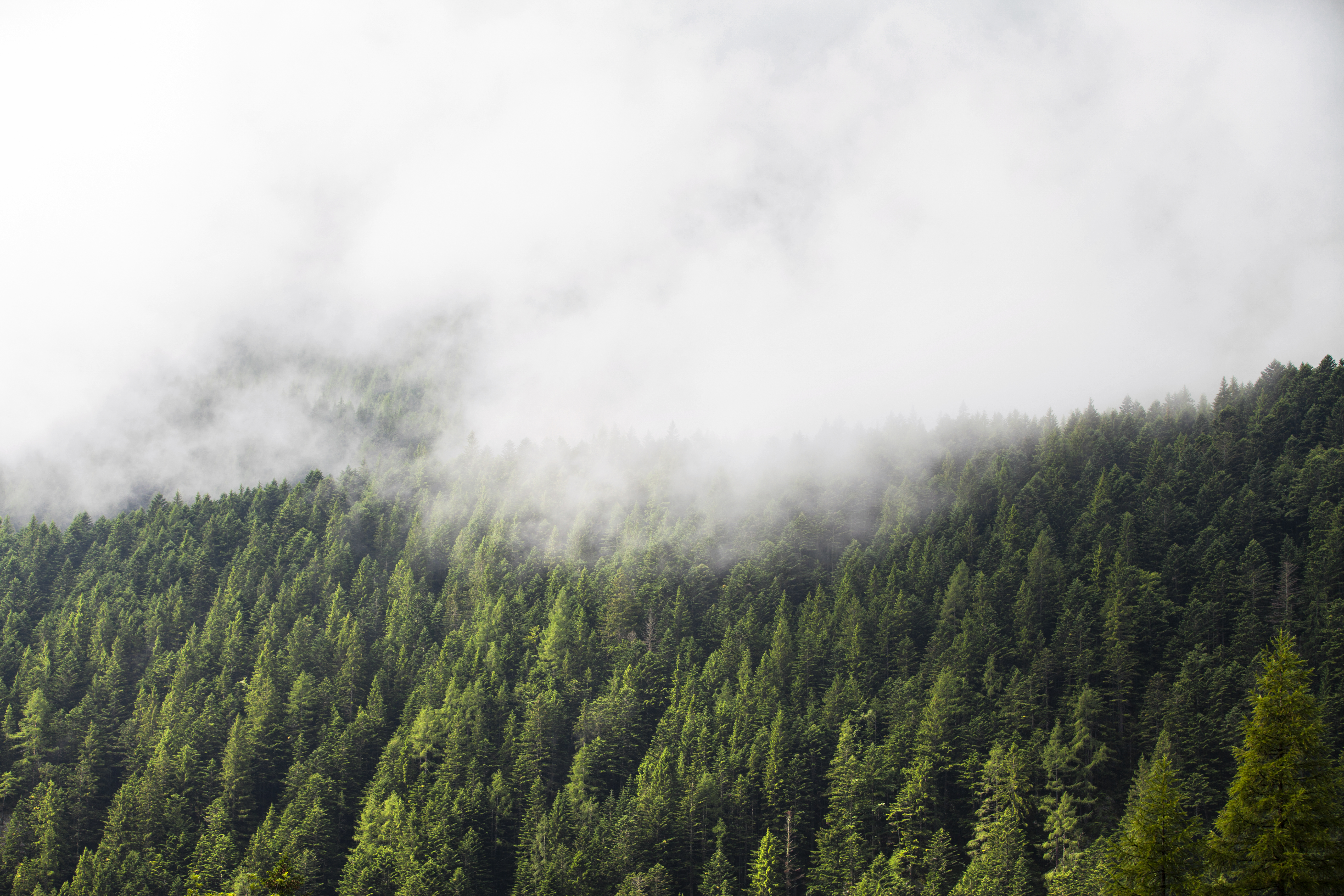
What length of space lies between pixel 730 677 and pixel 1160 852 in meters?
73.0

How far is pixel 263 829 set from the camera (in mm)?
87625

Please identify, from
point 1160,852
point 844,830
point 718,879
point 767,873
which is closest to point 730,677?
point 844,830

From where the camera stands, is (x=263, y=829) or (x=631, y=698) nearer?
(x=263, y=829)

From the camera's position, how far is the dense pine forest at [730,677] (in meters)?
74.7

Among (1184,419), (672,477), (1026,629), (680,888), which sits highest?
(672,477)

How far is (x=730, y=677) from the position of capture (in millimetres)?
105250

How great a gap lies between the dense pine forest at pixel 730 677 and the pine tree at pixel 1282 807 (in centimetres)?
17

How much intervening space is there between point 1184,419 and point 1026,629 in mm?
67377

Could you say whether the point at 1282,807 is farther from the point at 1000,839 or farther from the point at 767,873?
the point at 767,873

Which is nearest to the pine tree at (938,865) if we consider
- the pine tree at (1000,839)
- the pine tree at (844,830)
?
the pine tree at (1000,839)

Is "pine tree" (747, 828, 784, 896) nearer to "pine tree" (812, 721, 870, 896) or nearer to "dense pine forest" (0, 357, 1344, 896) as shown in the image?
"dense pine forest" (0, 357, 1344, 896)

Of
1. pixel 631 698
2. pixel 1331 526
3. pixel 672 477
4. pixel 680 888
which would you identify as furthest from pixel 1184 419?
pixel 680 888

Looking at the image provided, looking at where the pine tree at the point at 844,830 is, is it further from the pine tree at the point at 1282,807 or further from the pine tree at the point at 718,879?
the pine tree at the point at 1282,807

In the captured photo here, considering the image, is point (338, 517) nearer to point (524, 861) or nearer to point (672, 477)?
point (672, 477)
